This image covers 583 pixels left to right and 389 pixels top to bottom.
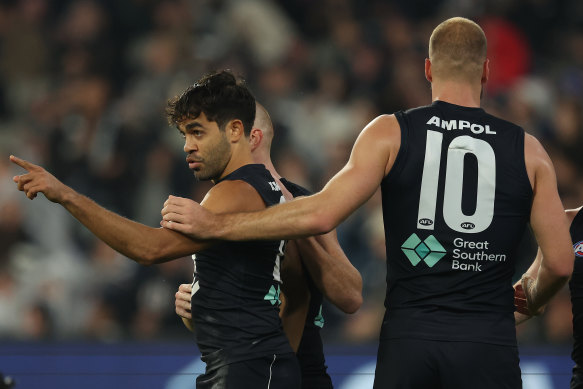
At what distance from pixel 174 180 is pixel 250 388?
4430 millimetres

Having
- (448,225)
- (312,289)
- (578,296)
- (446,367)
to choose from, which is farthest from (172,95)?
(446,367)

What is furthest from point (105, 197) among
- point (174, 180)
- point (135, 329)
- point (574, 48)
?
point (574, 48)

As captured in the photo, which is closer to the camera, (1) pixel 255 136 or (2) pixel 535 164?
(2) pixel 535 164

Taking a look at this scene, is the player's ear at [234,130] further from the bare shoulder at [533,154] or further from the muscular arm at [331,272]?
the bare shoulder at [533,154]

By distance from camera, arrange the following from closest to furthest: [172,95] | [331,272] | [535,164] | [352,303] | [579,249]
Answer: [535,164], [331,272], [352,303], [579,249], [172,95]

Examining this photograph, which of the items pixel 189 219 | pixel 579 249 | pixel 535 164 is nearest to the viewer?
pixel 189 219

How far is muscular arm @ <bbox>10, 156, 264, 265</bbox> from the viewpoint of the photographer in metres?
2.75

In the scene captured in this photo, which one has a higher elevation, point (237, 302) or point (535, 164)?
point (535, 164)

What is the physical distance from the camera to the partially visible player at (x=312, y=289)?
3385mm

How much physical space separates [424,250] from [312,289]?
0.67 meters

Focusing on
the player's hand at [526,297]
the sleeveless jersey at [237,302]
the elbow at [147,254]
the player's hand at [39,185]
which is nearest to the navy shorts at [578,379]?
the player's hand at [526,297]

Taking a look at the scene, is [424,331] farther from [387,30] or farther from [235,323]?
[387,30]

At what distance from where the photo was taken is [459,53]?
3.15 meters

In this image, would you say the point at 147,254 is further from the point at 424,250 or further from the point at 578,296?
the point at 578,296
